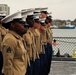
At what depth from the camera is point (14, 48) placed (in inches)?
220

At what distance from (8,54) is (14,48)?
0.16 metres

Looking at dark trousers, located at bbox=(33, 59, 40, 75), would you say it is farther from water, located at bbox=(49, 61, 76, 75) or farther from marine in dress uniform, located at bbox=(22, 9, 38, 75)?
water, located at bbox=(49, 61, 76, 75)

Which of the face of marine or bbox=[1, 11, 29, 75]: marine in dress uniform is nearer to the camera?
bbox=[1, 11, 29, 75]: marine in dress uniform

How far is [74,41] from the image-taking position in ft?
47.3

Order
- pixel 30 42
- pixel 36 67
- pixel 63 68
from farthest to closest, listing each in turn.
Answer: pixel 63 68, pixel 36 67, pixel 30 42

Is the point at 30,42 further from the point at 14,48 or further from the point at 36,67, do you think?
the point at 14,48

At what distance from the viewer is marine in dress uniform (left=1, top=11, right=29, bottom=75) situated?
550 centimetres

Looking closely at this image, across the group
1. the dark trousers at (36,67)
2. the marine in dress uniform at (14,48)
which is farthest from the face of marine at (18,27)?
the dark trousers at (36,67)

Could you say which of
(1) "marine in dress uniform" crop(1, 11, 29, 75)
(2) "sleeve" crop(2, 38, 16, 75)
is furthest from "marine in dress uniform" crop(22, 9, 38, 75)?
(2) "sleeve" crop(2, 38, 16, 75)

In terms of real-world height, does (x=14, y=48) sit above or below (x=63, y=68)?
above

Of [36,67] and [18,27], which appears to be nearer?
[18,27]

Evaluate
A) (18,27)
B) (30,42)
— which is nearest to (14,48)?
(18,27)

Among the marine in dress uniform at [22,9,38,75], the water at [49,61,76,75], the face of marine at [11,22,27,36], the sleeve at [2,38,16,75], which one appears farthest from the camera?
the water at [49,61,76,75]

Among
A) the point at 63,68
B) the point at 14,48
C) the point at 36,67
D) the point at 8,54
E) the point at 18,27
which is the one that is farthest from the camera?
the point at 63,68
